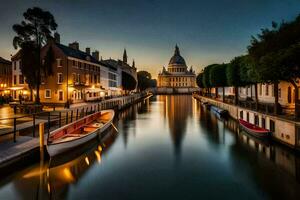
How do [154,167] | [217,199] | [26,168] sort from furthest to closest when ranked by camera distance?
[154,167] < [26,168] < [217,199]

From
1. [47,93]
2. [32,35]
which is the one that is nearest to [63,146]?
[32,35]

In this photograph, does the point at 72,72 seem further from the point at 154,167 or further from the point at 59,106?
the point at 154,167

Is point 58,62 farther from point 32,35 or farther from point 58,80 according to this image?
point 32,35

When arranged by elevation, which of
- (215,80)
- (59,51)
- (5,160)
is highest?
(59,51)

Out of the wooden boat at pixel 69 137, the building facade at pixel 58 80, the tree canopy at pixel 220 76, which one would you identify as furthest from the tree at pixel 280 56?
the building facade at pixel 58 80

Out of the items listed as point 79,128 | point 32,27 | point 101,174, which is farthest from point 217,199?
point 32,27

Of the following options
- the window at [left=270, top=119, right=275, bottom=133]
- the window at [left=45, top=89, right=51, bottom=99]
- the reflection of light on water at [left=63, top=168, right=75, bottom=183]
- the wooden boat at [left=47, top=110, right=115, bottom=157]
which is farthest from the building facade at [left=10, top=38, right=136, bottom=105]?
the window at [left=270, top=119, right=275, bottom=133]

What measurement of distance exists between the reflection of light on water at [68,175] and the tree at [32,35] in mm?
24669

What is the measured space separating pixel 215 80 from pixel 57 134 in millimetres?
44557

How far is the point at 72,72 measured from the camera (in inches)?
1986

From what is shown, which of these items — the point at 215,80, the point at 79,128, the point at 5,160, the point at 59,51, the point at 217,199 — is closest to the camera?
the point at 217,199

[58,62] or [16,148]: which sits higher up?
[58,62]

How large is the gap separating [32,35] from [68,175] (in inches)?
1123

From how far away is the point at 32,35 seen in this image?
3641 cm
